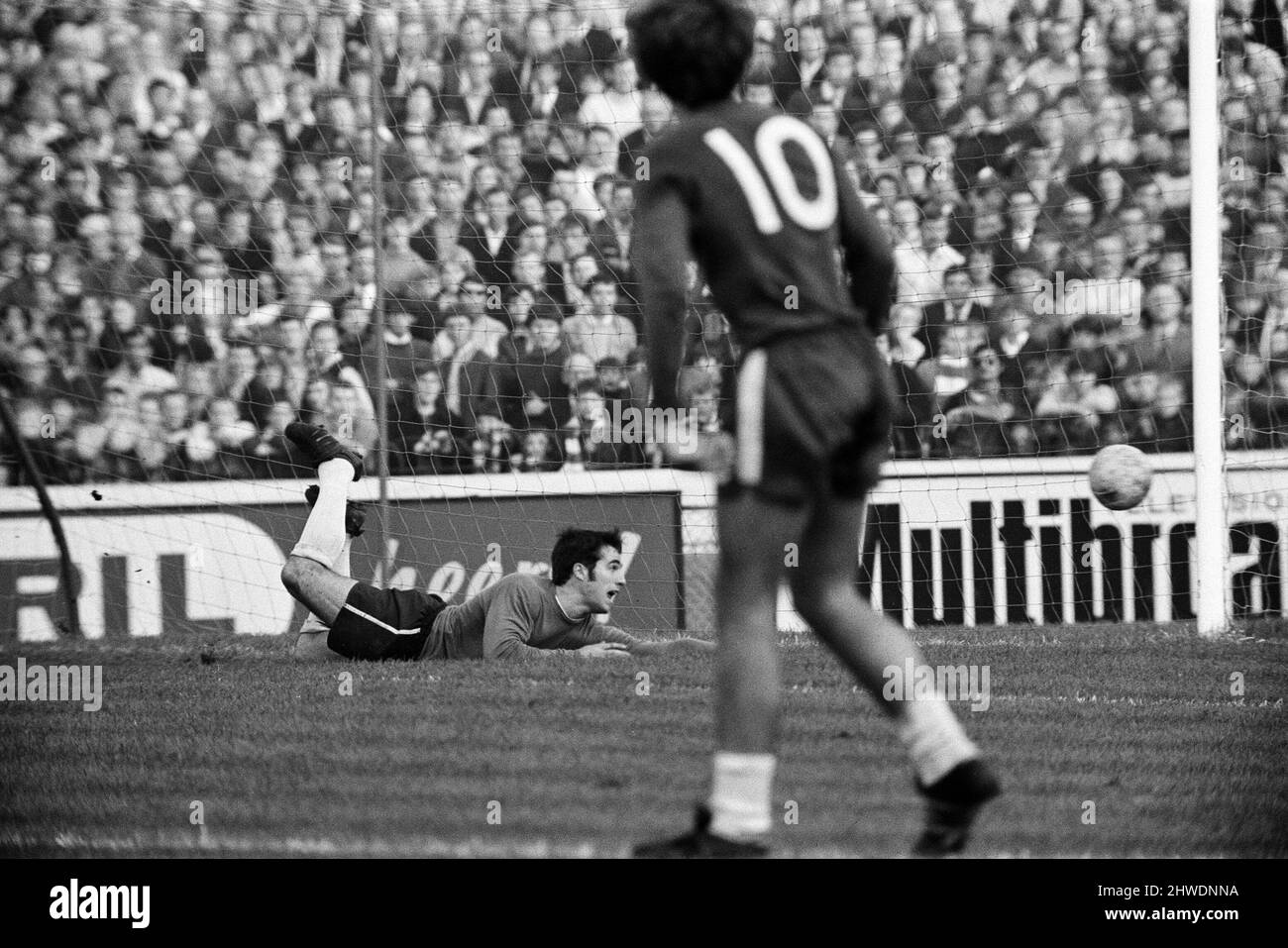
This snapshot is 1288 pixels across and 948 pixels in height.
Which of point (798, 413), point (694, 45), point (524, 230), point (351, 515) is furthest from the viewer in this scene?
point (524, 230)

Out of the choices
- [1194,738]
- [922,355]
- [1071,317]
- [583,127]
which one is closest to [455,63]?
[583,127]

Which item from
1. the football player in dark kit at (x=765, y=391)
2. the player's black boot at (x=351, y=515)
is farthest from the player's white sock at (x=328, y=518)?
the football player in dark kit at (x=765, y=391)

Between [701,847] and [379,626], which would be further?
[379,626]

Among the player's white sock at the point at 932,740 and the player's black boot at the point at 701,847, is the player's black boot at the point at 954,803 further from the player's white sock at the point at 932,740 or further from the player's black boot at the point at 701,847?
the player's black boot at the point at 701,847

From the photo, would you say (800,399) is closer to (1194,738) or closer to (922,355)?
(1194,738)

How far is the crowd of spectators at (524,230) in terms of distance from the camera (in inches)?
439

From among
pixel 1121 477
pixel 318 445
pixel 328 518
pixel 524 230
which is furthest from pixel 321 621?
pixel 1121 477

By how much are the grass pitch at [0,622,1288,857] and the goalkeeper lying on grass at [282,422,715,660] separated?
0.27 metres

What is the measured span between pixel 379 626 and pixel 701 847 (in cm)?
474

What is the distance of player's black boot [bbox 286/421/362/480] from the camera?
8.25m

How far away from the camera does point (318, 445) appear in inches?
325

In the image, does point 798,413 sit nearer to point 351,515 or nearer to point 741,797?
point 741,797

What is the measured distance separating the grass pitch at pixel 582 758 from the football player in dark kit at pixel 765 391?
1.18ft
